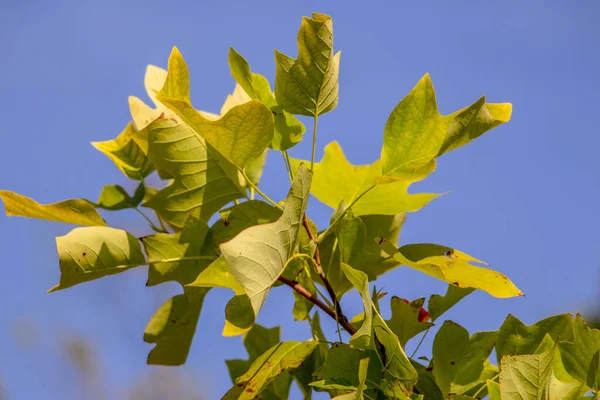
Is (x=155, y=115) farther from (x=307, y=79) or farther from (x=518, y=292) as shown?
(x=518, y=292)

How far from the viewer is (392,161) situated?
3.34 feet

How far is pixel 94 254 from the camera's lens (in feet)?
3.22

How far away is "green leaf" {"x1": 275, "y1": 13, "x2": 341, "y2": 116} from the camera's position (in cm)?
94

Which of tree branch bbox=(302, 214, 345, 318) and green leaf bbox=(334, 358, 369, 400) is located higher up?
tree branch bbox=(302, 214, 345, 318)

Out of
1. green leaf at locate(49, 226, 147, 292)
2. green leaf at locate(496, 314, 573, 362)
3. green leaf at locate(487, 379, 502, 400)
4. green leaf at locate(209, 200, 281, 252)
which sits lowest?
green leaf at locate(487, 379, 502, 400)

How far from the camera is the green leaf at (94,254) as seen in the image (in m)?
0.95

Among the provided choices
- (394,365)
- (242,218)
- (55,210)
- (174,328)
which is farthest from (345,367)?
(55,210)

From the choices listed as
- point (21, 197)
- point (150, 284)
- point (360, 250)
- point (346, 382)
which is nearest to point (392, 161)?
point (360, 250)

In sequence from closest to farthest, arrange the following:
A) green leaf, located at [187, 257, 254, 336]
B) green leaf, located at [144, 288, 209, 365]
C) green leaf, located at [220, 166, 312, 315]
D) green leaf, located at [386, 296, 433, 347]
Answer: green leaf, located at [220, 166, 312, 315] < green leaf, located at [187, 257, 254, 336] < green leaf, located at [386, 296, 433, 347] < green leaf, located at [144, 288, 209, 365]

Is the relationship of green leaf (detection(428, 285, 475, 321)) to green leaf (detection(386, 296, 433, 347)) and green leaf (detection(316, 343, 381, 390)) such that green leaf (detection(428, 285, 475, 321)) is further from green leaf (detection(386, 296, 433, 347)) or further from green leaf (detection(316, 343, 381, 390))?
green leaf (detection(316, 343, 381, 390))

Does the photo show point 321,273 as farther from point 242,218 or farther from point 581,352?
point 581,352

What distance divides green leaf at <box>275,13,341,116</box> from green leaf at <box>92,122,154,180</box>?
0.35 m

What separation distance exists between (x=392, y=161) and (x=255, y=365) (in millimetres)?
393

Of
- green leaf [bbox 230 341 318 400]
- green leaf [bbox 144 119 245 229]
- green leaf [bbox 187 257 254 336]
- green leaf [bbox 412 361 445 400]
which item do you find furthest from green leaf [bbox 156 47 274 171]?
green leaf [bbox 412 361 445 400]
